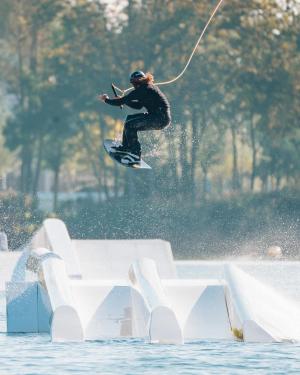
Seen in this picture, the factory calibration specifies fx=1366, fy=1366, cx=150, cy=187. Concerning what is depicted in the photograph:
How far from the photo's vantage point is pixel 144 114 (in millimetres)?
21719

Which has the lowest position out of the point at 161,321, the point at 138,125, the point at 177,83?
the point at 161,321

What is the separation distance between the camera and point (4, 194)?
53.0 m

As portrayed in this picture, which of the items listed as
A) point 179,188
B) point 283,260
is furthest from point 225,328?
point 179,188

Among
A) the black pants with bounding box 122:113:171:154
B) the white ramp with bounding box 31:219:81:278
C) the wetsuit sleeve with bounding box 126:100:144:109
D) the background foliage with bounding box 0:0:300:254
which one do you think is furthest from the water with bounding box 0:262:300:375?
the background foliage with bounding box 0:0:300:254

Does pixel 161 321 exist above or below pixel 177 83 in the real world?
below

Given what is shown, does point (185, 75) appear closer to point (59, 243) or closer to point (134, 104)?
point (59, 243)

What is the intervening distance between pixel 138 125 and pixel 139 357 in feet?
14.9

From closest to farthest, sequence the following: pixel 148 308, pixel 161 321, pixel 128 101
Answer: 1. pixel 161 321
2. pixel 148 308
3. pixel 128 101

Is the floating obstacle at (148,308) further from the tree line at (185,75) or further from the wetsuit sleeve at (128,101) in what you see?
the tree line at (185,75)

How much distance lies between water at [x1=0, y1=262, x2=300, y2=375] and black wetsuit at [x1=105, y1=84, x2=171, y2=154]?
11.1ft

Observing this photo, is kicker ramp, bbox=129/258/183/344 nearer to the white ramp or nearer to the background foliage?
the white ramp

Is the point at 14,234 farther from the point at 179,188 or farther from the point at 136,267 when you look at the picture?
the point at 136,267

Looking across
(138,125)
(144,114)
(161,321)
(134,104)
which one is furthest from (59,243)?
(161,321)

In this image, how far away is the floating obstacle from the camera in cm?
1983
